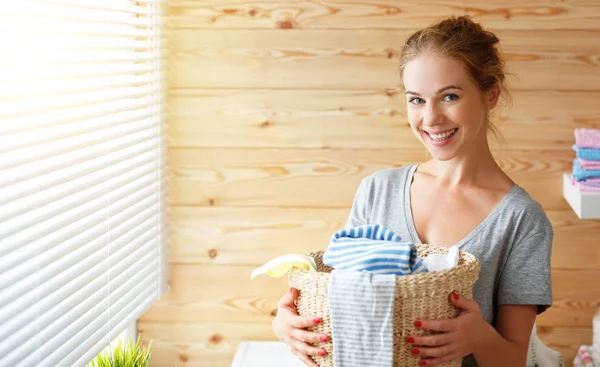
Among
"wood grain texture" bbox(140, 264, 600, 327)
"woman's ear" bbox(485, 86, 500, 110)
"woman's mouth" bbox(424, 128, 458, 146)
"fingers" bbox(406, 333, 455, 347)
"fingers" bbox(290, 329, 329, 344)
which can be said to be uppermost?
"woman's ear" bbox(485, 86, 500, 110)

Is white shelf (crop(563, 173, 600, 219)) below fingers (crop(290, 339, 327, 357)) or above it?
above

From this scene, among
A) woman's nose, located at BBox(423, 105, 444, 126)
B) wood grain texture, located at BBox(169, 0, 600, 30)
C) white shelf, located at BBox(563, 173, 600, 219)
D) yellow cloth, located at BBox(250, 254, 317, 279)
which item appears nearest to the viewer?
yellow cloth, located at BBox(250, 254, 317, 279)

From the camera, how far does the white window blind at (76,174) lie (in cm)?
156

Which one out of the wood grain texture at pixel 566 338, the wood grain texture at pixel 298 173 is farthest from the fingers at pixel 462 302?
the wood grain texture at pixel 566 338

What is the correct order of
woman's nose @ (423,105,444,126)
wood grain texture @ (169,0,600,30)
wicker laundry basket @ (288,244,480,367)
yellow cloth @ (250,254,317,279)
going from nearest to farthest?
wicker laundry basket @ (288,244,480,367), yellow cloth @ (250,254,317,279), woman's nose @ (423,105,444,126), wood grain texture @ (169,0,600,30)

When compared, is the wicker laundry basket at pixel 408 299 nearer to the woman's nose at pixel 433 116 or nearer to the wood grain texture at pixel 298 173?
the woman's nose at pixel 433 116

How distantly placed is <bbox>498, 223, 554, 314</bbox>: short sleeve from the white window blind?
39.0 inches

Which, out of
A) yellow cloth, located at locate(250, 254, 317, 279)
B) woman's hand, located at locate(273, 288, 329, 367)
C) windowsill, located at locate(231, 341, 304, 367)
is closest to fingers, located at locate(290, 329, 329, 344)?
woman's hand, located at locate(273, 288, 329, 367)

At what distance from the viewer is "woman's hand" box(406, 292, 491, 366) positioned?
1377mm

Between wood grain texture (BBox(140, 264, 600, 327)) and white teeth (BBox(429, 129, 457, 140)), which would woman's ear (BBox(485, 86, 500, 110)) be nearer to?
white teeth (BBox(429, 129, 457, 140))

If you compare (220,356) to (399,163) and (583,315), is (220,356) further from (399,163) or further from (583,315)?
(583,315)

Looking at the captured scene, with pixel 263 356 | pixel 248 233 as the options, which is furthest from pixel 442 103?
pixel 263 356

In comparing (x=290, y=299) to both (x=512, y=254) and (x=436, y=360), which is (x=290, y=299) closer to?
(x=436, y=360)

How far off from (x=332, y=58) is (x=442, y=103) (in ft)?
2.50
